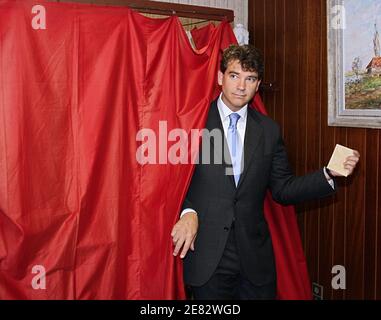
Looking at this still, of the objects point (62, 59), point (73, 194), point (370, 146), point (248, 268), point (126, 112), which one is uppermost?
point (62, 59)

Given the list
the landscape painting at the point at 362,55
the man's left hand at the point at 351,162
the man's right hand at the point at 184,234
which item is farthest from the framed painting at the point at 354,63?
the man's right hand at the point at 184,234

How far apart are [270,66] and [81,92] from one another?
1.15 metres

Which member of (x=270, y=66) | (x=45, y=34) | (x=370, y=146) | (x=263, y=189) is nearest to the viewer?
(x=45, y=34)

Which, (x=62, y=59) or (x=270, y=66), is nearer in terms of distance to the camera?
(x=62, y=59)

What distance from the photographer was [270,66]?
238 centimetres

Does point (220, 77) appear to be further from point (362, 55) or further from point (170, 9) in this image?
point (362, 55)

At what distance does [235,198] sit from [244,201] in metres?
0.04

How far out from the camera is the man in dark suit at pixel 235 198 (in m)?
1.62

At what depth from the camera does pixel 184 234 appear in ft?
5.13

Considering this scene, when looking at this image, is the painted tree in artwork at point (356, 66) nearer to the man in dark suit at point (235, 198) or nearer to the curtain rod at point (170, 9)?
the man in dark suit at point (235, 198)

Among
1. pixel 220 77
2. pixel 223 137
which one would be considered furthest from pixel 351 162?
pixel 220 77

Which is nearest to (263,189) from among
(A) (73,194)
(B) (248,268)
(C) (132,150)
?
(B) (248,268)

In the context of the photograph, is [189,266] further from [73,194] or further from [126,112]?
[126,112]

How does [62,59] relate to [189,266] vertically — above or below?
above
